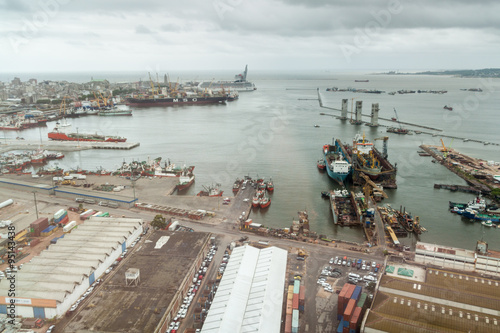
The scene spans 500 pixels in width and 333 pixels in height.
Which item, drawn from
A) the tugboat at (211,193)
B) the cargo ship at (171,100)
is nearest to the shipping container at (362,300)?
the tugboat at (211,193)

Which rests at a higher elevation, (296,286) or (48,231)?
(296,286)

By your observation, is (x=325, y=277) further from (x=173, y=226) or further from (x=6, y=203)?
(x=6, y=203)

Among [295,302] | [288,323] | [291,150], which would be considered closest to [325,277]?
[295,302]

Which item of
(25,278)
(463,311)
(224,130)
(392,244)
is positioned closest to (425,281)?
(463,311)

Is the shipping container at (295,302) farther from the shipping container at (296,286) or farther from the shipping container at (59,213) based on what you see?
the shipping container at (59,213)

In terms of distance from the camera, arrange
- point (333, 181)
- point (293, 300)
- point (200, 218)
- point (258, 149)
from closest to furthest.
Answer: point (293, 300) → point (200, 218) → point (333, 181) → point (258, 149)

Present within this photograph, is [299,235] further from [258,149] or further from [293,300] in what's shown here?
[258,149]
